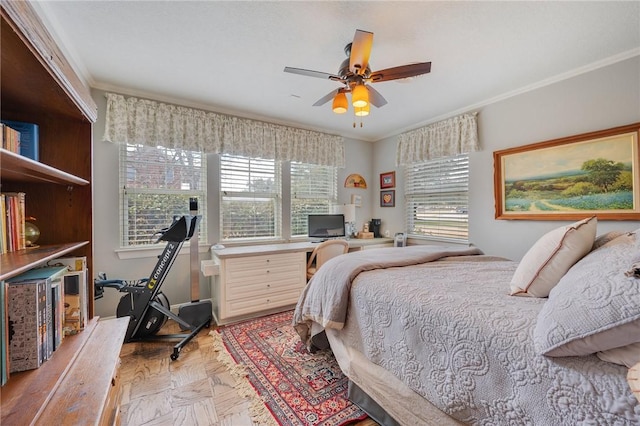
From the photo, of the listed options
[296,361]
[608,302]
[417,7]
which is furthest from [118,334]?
[417,7]

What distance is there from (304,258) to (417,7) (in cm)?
254

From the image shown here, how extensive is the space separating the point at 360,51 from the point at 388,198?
9.87 feet

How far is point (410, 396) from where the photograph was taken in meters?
1.22

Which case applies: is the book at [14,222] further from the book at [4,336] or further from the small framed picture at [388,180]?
the small framed picture at [388,180]

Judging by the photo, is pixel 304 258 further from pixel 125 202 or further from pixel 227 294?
pixel 125 202

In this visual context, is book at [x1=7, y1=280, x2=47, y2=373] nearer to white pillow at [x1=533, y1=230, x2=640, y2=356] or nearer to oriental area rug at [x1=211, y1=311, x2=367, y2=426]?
oriental area rug at [x1=211, y1=311, x2=367, y2=426]

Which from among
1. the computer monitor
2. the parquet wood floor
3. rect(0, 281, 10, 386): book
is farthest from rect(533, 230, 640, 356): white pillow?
the computer monitor

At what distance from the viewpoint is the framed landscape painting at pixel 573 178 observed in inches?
87.1

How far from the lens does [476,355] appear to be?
0.98m

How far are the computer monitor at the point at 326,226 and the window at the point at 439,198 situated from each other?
1.08 m

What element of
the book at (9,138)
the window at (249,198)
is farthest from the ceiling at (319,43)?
the book at (9,138)

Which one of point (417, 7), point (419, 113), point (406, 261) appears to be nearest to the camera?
point (417, 7)

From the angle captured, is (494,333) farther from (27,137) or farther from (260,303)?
(260,303)

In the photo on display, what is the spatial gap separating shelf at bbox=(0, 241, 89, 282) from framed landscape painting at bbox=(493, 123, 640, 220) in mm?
3677
